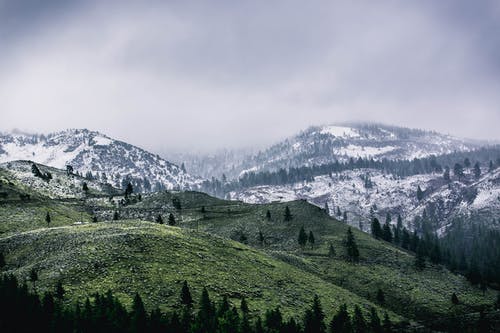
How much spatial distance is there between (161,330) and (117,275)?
87.9 feet

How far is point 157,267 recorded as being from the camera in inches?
4478

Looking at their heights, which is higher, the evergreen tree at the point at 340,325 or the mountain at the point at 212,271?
the mountain at the point at 212,271

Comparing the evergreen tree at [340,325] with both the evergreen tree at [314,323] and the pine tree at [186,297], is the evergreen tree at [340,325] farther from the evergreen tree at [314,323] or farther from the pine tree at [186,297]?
the pine tree at [186,297]

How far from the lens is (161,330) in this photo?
83.8 meters

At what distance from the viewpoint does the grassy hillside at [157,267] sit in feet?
343

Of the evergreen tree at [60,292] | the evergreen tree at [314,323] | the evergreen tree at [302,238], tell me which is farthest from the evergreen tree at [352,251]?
the evergreen tree at [60,292]

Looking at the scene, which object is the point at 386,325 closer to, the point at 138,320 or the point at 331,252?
the point at 138,320

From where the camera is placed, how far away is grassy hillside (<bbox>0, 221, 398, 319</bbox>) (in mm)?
104438

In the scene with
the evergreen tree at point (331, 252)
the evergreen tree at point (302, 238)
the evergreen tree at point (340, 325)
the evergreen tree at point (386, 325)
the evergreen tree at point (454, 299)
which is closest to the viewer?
the evergreen tree at point (340, 325)

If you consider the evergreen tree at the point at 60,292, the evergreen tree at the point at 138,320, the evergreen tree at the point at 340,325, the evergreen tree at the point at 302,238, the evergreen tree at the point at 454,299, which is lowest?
the evergreen tree at the point at 454,299

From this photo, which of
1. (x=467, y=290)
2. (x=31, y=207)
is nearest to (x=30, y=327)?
(x=31, y=207)

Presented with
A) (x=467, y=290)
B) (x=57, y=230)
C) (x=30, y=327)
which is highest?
(x=57, y=230)

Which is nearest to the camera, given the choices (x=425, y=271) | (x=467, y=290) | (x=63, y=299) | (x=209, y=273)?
(x=63, y=299)

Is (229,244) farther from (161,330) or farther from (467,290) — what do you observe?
(467,290)
